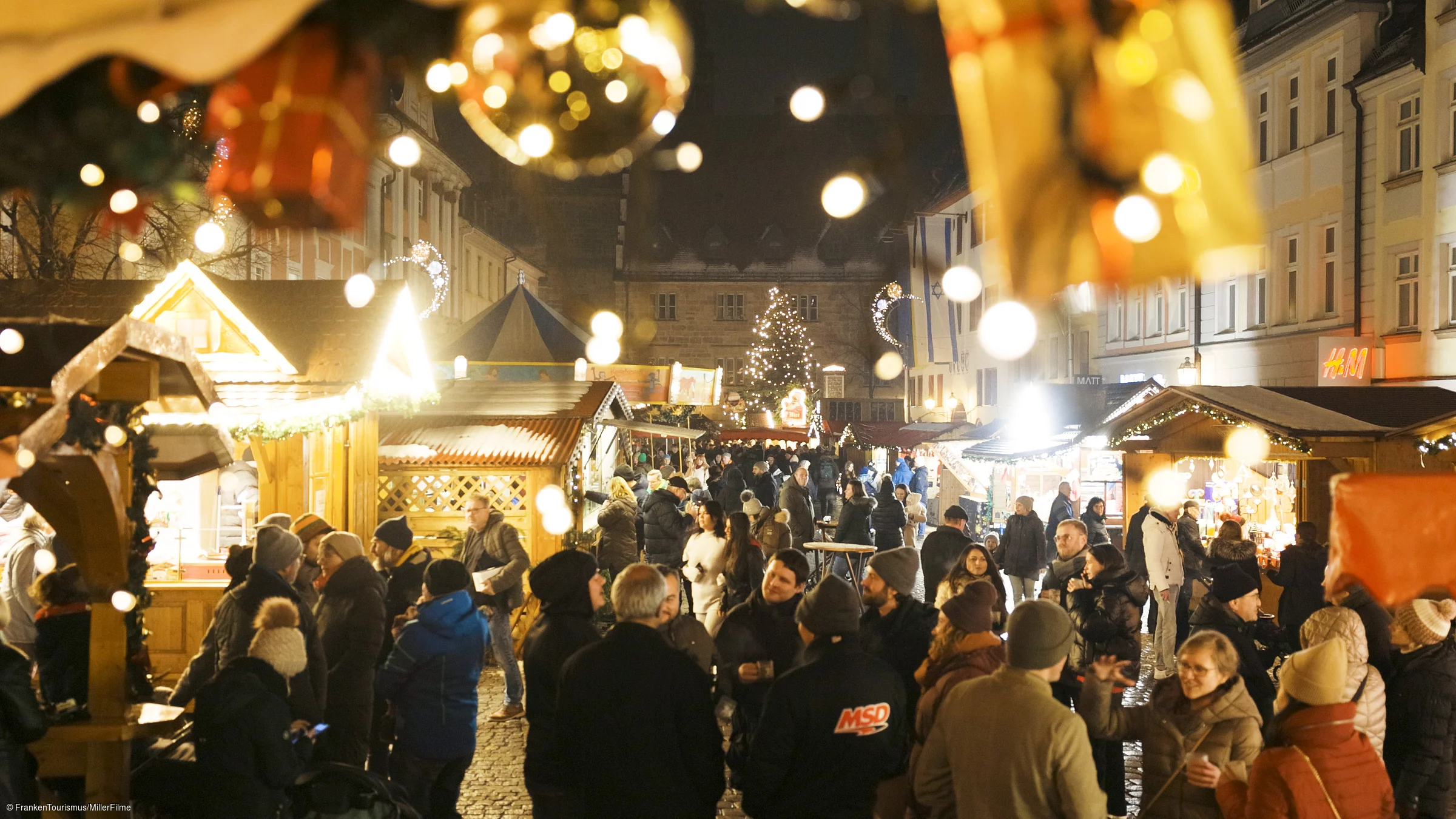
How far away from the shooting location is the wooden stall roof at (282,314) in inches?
383

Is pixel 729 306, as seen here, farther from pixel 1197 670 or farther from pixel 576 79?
pixel 576 79

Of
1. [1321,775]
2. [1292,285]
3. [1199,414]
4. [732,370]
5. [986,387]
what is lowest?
[1321,775]

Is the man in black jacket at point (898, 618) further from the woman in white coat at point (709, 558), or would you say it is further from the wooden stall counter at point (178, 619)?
the wooden stall counter at point (178, 619)

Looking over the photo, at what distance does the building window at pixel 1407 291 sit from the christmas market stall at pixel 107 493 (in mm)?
17393

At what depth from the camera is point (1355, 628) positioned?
5.06m

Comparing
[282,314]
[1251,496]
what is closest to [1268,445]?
[1251,496]

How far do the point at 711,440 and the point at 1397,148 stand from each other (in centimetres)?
2253

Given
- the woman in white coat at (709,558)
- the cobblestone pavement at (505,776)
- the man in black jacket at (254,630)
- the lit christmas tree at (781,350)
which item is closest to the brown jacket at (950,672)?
the cobblestone pavement at (505,776)

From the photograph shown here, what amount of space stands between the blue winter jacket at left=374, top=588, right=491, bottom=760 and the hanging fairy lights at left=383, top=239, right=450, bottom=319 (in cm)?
1315

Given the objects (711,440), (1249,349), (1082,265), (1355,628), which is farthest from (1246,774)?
(711,440)

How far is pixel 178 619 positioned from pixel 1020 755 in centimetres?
840

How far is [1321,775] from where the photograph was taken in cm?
373

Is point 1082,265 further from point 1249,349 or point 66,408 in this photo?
point 1249,349

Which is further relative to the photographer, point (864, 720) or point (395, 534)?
point (395, 534)
